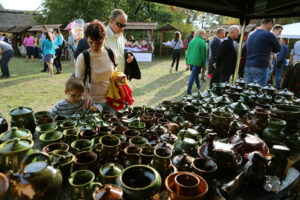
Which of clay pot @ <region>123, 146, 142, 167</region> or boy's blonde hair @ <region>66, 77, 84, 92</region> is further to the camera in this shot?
boy's blonde hair @ <region>66, 77, 84, 92</region>

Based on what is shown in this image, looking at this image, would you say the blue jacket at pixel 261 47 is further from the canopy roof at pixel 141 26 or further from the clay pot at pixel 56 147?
the canopy roof at pixel 141 26

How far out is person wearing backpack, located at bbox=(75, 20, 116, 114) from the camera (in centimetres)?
234

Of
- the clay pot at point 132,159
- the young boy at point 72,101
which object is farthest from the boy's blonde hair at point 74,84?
the clay pot at point 132,159

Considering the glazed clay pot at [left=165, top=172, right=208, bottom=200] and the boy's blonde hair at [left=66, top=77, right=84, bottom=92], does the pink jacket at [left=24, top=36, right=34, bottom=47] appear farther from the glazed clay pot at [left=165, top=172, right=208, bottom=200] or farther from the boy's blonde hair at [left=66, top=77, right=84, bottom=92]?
the glazed clay pot at [left=165, top=172, right=208, bottom=200]

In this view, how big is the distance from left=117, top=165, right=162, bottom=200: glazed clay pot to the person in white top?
2514 mm

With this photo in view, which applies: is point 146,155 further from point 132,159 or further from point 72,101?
point 72,101

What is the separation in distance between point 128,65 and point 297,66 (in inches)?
139

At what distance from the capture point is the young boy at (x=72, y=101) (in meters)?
2.25

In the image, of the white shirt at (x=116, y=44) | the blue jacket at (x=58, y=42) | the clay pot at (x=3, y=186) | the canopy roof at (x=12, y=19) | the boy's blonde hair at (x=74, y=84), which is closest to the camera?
the clay pot at (x=3, y=186)

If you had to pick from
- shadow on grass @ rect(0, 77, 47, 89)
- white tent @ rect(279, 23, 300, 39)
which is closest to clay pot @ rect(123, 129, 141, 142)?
shadow on grass @ rect(0, 77, 47, 89)

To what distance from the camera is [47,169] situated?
78 cm

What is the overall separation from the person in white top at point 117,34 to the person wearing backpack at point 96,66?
524mm

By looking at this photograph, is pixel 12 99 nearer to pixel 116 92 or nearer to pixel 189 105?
pixel 116 92

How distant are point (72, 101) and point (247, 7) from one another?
3.49 metres
